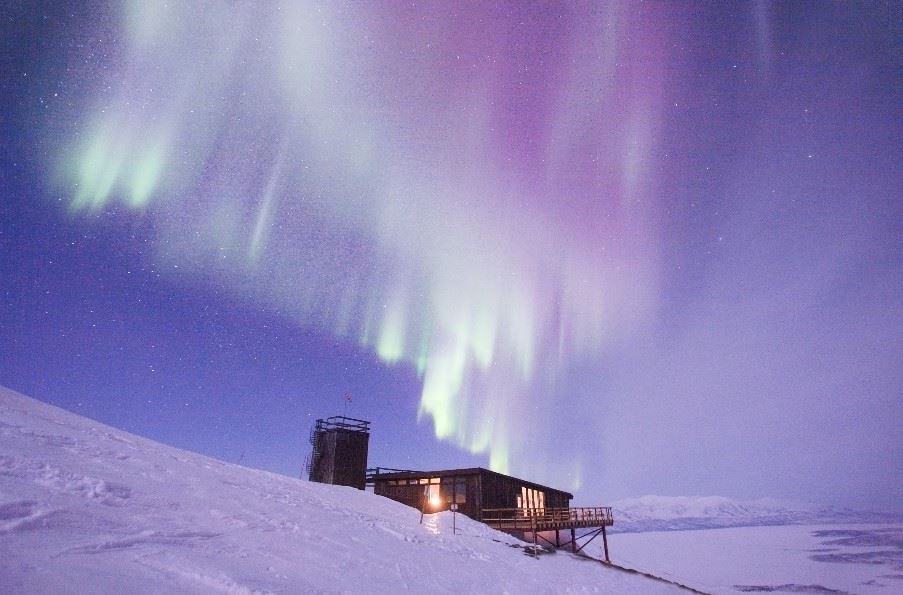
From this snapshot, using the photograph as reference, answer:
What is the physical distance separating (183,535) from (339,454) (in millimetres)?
30314

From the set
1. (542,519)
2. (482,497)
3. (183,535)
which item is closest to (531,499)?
Answer: (482,497)

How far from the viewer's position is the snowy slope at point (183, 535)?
669 cm

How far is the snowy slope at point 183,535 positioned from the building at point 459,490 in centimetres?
1526

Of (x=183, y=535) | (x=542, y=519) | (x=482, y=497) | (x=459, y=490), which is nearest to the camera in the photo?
(x=183, y=535)

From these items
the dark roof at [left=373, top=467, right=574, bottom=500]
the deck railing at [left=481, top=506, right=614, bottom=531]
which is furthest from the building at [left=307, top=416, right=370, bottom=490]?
the deck railing at [left=481, top=506, right=614, bottom=531]

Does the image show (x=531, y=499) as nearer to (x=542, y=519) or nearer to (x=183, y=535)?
(x=542, y=519)

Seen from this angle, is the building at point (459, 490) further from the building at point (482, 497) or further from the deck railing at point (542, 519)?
the deck railing at point (542, 519)

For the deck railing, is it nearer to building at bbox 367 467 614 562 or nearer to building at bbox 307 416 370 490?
building at bbox 367 467 614 562

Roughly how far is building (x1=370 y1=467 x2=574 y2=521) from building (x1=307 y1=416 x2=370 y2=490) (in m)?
2.39

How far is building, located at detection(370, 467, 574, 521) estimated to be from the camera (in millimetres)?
33250

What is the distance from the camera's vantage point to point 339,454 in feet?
123

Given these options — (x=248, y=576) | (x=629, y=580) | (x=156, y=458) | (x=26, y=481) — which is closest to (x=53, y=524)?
(x=26, y=481)

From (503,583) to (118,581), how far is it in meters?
10.5

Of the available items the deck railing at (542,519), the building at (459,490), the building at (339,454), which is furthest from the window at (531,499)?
the building at (339,454)
